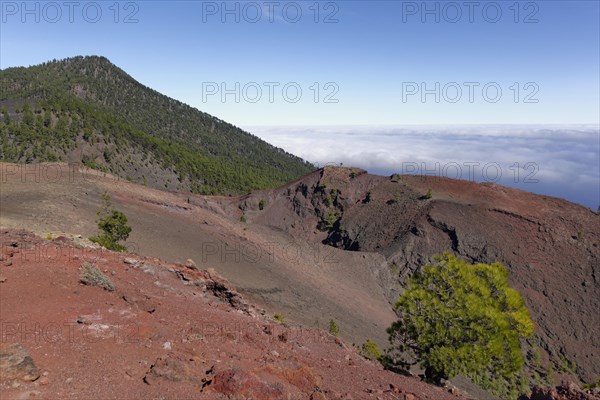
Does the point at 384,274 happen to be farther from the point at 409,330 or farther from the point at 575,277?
the point at 409,330

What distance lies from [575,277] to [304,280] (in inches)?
1087

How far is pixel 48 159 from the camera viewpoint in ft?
246

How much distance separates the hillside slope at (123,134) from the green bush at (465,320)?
81.0 metres

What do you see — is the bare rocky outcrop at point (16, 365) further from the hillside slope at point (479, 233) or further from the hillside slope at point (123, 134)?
the hillside slope at point (123, 134)

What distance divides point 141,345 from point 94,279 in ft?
11.3

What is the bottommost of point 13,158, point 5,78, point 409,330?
point 409,330

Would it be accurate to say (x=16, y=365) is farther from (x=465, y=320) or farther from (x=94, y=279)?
(x=465, y=320)

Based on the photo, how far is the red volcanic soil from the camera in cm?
705

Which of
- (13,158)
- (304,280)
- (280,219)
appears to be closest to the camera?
(304,280)

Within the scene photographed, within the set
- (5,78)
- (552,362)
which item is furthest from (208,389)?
(5,78)

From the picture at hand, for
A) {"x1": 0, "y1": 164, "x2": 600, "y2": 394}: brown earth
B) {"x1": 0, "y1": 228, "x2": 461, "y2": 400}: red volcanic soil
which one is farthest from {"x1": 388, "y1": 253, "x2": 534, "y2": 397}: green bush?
{"x1": 0, "y1": 164, "x2": 600, "y2": 394}: brown earth

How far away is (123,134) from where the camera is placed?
10100cm

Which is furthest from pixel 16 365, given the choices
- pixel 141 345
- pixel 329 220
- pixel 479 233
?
pixel 329 220

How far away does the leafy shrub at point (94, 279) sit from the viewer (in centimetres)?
1073
